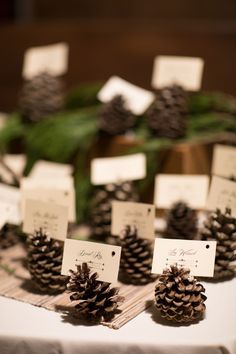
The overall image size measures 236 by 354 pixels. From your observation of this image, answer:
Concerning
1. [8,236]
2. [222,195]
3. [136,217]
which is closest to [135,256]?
[136,217]

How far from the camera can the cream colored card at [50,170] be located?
54.6 inches

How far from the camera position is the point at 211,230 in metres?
1.09

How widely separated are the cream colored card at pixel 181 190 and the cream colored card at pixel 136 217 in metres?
0.18

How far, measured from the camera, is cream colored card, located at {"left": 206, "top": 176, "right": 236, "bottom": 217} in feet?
3.59

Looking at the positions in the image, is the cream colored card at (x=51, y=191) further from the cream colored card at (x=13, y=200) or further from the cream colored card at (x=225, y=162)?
the cream colored card at (x=225, y=162)

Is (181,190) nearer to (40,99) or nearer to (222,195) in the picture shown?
(222,195)

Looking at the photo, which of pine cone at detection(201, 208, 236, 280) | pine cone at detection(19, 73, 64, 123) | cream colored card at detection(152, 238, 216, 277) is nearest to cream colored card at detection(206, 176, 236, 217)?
pine cone at detection(201, 208, 236, 280)

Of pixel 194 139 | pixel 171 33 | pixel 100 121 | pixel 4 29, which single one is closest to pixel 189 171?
pixel 194 139

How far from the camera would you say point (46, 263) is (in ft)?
3.46

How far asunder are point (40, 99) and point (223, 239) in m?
0.67

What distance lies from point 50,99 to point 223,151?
52 cm

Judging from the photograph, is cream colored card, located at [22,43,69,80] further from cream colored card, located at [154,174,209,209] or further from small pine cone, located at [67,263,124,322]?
small pine cone, located at [67,263,124,322]

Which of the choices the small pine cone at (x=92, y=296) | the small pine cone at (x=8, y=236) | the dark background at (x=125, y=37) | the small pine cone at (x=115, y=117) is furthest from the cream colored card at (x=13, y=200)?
the dark background at (x=125, y=37)

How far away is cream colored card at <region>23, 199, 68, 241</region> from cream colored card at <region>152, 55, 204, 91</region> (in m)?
0.47
